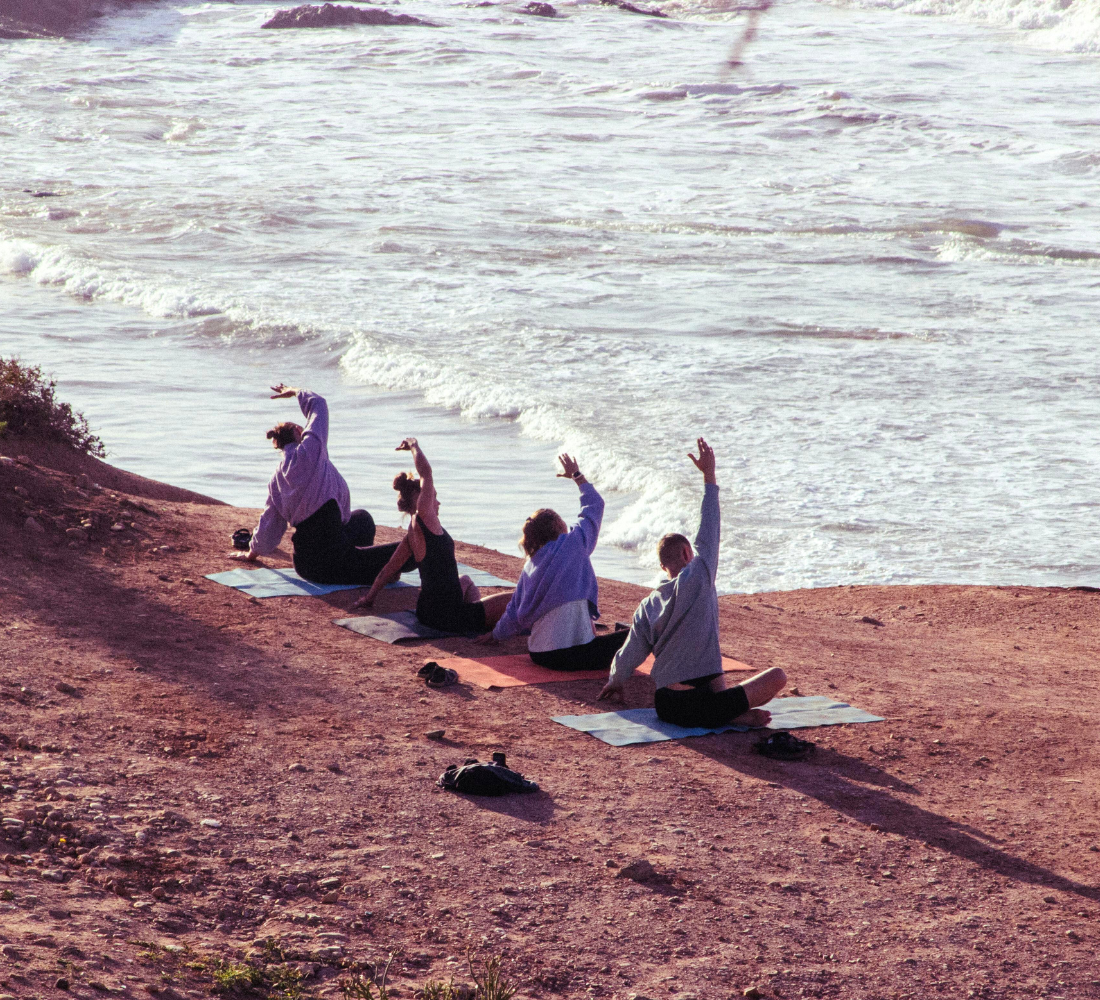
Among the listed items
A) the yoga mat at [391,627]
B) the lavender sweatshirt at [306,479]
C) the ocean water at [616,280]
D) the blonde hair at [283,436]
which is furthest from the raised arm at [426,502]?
the ocean water at [616,280]

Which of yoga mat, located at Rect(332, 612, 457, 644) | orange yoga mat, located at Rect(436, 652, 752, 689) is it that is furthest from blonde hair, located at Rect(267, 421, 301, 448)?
orange yoga mat, located at Rect(436, 652, 752, 689)

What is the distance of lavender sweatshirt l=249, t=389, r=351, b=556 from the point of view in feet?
27.7

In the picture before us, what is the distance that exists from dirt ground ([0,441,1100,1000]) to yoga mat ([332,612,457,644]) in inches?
4.4

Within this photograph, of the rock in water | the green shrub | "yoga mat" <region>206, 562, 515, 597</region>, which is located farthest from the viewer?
the rock in water

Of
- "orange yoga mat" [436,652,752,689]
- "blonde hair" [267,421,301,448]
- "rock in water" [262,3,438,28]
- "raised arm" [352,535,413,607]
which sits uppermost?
"rock in water" [262,3,438,28]

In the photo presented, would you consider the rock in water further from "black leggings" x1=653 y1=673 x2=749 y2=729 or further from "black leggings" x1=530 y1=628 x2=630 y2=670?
"black leggings" x1=653 y1=673 x2=749 y2=729

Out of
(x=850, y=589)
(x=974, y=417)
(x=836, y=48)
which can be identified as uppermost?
(x=836, y=48)

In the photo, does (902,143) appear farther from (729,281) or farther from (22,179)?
(22,179)

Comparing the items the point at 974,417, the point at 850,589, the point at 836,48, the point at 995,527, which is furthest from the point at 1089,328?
the point at 836,48

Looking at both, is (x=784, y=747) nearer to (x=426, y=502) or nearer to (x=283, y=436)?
(x=426, y=502)

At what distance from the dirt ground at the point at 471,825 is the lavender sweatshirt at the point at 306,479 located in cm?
71

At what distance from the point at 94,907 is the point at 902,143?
38576 millimetres

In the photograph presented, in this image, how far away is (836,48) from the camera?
55812mm

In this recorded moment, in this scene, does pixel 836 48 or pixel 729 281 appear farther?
pixel 836 48
